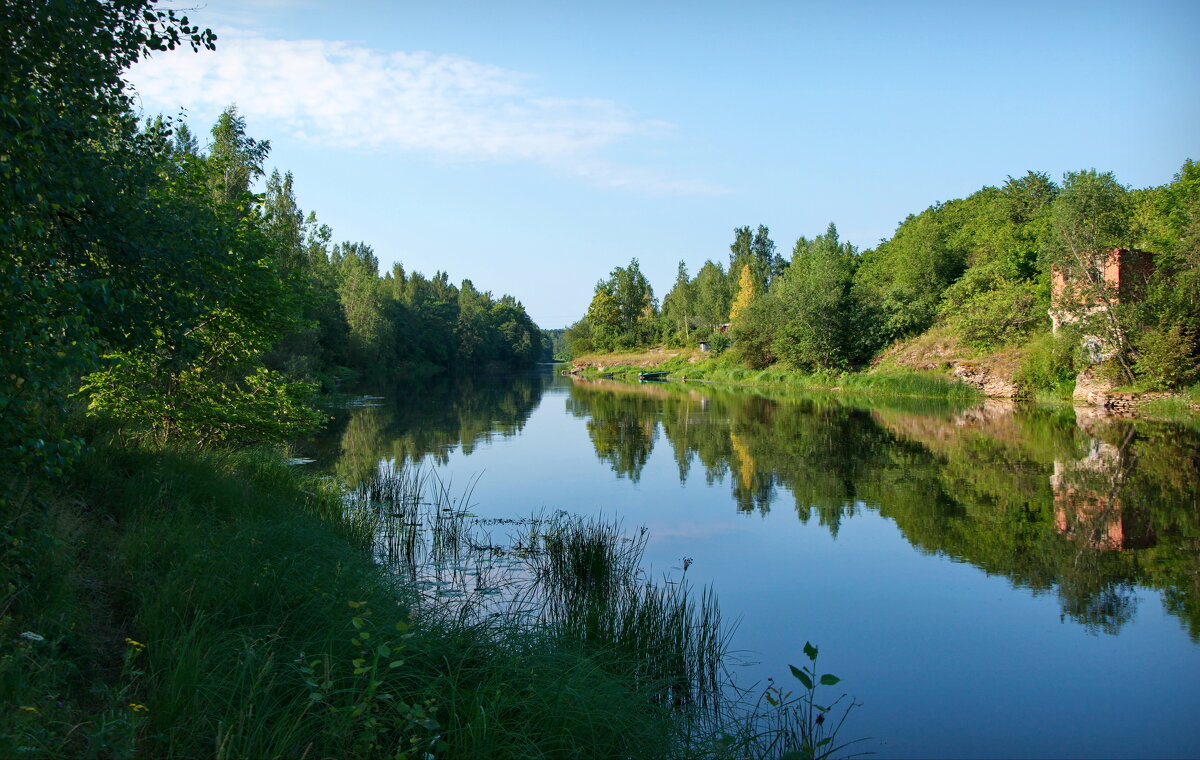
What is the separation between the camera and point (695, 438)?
24.7 metres

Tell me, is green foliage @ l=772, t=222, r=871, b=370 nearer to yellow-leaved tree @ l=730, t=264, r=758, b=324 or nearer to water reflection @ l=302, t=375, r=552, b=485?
water reflection @ l=302, t=375, r=552, b=485

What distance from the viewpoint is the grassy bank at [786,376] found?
3894cm

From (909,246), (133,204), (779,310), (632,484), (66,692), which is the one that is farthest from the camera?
(909,246)

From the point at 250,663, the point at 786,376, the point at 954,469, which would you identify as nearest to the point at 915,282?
the point at 786,376

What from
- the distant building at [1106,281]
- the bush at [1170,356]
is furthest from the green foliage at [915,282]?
the bush at [1170,356]

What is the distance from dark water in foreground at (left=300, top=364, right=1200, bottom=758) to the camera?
6.46 m

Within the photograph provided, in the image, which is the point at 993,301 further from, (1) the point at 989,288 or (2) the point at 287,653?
(2) the point at 287,653

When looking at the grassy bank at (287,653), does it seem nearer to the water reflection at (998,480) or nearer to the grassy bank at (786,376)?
the water reflection at (998,480)

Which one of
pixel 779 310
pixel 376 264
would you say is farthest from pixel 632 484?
pixel 376 264

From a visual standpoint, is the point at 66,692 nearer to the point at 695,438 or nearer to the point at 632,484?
the point at 632,484

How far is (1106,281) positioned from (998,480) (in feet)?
60.8

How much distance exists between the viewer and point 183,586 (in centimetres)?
571

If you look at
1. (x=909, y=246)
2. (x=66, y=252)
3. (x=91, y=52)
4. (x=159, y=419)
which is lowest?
(x=159, y=419)

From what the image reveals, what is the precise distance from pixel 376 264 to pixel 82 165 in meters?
90.3
